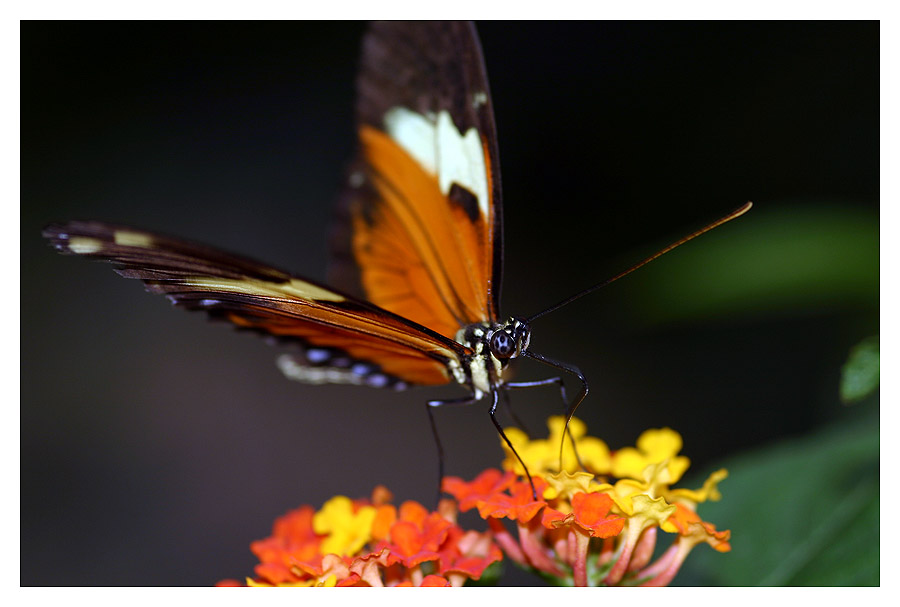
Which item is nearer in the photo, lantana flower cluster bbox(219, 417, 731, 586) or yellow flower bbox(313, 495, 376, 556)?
lantana flower cluster bbox(219, 417, 731, 586)

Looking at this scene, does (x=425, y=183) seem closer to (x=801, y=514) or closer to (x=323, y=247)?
(x=801, y=514)

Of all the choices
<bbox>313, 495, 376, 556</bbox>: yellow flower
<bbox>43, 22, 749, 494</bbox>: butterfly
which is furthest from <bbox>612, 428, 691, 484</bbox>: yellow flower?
<bbox>313, 495, 376, 556</bbox>: yellow flower

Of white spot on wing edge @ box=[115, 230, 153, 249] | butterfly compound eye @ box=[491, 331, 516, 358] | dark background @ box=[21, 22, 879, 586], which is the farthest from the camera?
dark background @ box=[21, 22, 879, 586]

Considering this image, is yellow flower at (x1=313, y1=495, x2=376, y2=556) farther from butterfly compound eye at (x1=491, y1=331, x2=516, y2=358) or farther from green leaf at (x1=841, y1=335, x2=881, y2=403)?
green leaf at (x1=841, y1=335, x2=881, y2=403)

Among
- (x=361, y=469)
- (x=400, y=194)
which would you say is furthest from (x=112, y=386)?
(x=400, y=194)

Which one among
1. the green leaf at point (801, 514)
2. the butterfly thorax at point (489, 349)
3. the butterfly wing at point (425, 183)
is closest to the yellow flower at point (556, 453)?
the butterfly thorax at point (489, 349)

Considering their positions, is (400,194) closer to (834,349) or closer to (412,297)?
(412,297)
